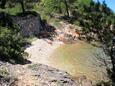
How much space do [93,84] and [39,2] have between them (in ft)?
154

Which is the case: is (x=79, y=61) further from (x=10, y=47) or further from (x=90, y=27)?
(x=90, y=27)

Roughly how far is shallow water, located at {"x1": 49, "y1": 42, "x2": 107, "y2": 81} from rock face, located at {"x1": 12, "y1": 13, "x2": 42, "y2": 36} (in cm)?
576

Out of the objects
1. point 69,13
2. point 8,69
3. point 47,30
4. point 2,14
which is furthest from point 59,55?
point 69,13

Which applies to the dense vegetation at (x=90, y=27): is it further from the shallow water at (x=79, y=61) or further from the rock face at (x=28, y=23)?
the rock face at (x=28, y=23)

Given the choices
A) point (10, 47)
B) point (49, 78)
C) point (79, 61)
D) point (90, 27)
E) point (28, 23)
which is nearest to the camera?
point (49, 78)

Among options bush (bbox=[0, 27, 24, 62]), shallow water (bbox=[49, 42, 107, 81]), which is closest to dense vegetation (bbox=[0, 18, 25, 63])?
bush (bbox=[0, 27, 24, 62])

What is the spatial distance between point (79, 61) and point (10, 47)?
897cm

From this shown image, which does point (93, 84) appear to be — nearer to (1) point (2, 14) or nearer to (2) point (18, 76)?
(2) point (18, 76)

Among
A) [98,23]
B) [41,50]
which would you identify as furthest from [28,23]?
[98,23]

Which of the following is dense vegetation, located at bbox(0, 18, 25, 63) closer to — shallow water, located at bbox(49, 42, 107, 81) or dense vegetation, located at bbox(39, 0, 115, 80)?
shallow water, located at bbox(49, 42, 107, 81)

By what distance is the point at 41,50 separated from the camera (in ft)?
133

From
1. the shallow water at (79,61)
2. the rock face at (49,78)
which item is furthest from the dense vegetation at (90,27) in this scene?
the rock face at (49,78)

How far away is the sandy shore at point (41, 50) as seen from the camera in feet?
116

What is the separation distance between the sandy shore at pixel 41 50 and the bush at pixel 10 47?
3.33 meters
